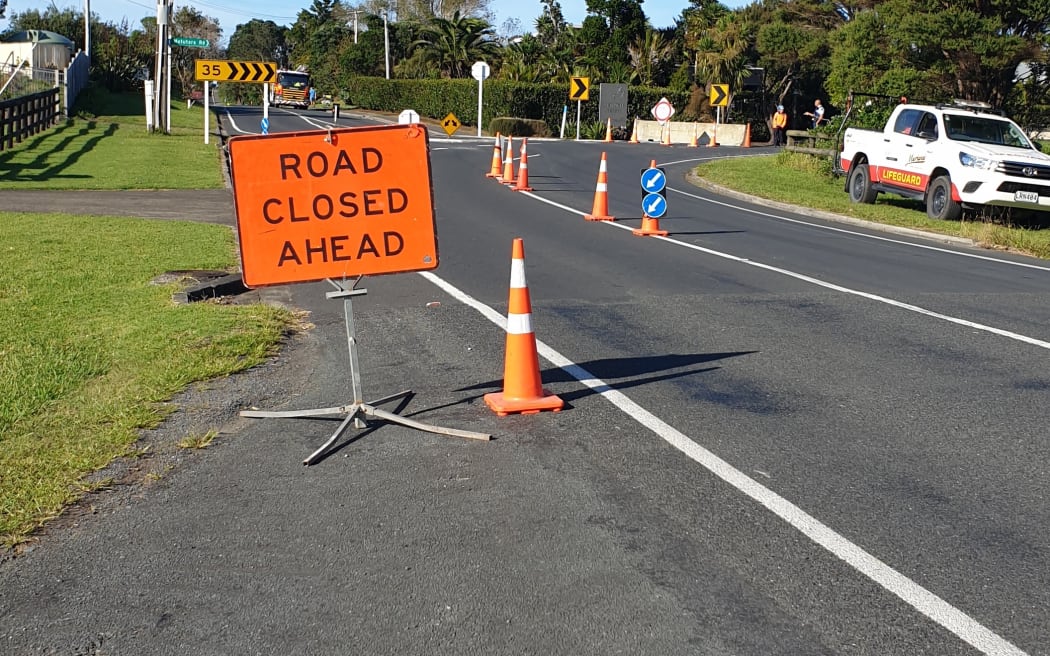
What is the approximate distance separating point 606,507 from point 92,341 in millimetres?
4470

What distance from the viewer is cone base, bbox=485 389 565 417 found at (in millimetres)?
6258

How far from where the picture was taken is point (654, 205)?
15.0 metres

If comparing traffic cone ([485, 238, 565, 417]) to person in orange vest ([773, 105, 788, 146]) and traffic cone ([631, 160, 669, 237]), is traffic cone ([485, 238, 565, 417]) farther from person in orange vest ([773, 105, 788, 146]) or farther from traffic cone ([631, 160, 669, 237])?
person in orange vest ([773, 105, 788, 146])

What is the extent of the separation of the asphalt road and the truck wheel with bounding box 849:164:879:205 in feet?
42.3

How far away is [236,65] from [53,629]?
2952 centimetres

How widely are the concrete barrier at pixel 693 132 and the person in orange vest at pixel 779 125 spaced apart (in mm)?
1386

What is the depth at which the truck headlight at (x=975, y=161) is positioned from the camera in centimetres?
1803

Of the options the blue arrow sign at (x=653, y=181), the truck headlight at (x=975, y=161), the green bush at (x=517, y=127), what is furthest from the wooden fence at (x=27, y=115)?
the truck headlight at (x=975, y=161)

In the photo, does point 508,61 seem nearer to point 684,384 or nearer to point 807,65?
point 807,65

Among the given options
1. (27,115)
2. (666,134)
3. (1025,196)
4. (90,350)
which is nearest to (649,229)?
(1025,196)

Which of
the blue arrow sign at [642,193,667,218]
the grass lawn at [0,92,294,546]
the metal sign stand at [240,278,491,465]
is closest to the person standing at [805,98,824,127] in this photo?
the blue arrow sign at [642,193,667,218]

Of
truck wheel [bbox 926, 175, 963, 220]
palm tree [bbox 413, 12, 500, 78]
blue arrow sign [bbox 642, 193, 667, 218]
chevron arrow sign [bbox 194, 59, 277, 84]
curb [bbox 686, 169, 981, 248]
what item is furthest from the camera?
palm tree [bbox 413, 12, 500, 78]

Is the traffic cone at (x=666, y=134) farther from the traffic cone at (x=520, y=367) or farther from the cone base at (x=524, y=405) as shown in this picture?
the cone base at (x=524, y=405)

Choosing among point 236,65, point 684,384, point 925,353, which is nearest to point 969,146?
point 925,353
